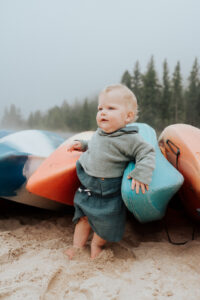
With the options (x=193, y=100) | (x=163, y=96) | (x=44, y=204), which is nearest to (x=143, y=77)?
(x=163, y=96)

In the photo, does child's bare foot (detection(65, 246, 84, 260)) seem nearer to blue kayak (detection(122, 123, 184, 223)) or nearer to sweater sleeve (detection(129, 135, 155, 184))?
blue kayak (detection(122, 123, 184, 223))

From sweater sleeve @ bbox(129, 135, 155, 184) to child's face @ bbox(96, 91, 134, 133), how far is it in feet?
0.47

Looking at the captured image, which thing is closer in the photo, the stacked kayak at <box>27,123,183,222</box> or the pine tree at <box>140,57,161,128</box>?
the stacked kayak at <box>27,123,183,222</box>

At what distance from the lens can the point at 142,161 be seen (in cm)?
129

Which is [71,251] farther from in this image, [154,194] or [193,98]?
[193,98]

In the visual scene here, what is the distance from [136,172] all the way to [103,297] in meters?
0.57

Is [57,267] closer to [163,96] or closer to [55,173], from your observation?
[55,173]

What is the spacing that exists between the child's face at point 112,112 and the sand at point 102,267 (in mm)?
701

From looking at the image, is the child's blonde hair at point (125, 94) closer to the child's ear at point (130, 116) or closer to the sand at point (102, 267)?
the child's ear at point (130, 116)

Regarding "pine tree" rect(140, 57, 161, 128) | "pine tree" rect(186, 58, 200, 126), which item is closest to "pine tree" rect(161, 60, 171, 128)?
"pine tree" rect(140, 57, 161, 128)

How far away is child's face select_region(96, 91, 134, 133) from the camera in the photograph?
1.40 meters

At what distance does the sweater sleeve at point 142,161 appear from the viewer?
127 centimetres

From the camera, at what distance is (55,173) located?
1574mm

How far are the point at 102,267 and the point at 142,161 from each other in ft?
1.88
